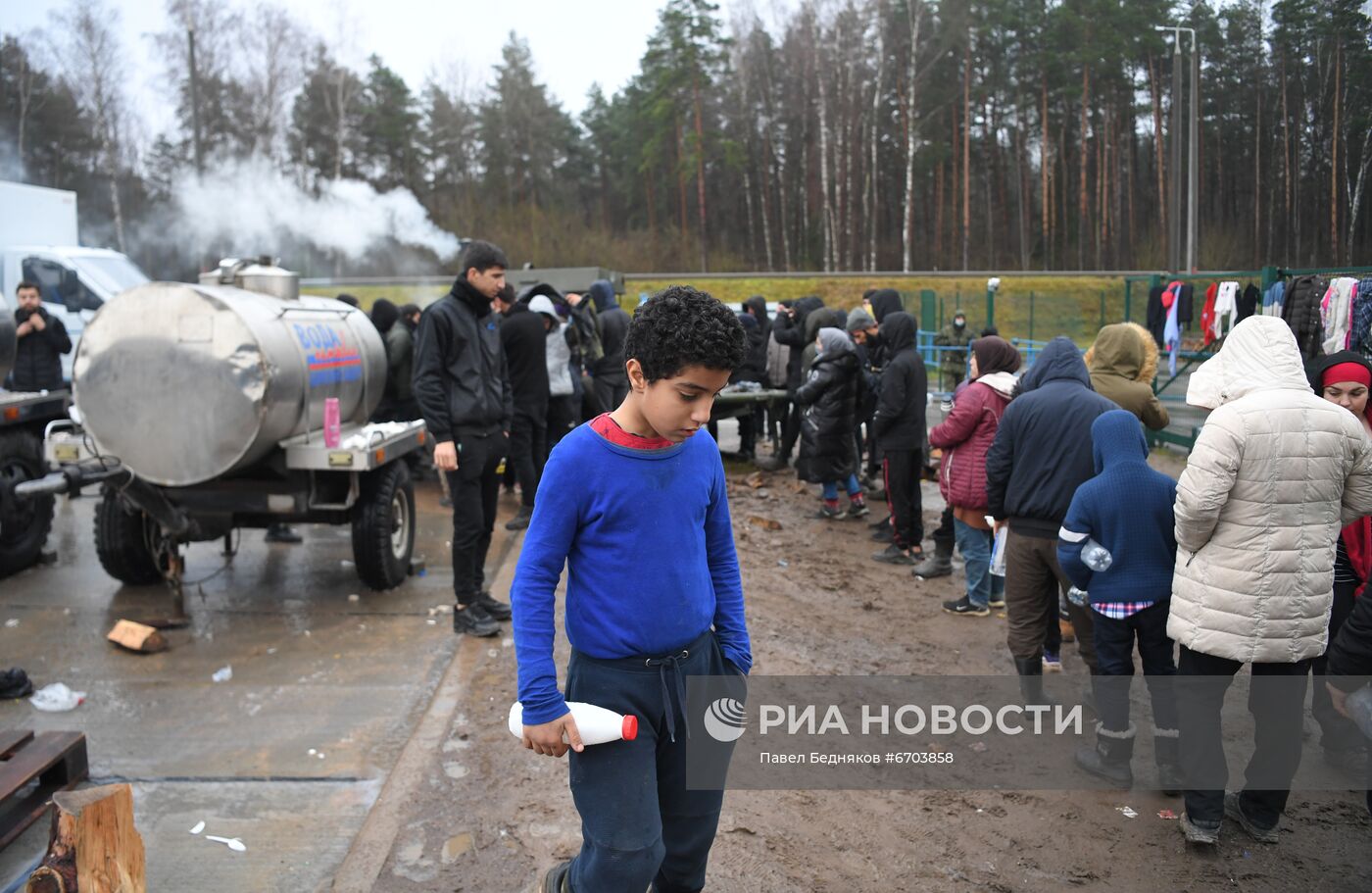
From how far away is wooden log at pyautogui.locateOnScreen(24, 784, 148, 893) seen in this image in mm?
2504

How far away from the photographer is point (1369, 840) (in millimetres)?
3488

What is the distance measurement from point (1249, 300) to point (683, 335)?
944 centimetres

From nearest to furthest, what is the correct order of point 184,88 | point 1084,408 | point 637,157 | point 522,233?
point 1084,408
point 184,88
point 522,233
point 637,157

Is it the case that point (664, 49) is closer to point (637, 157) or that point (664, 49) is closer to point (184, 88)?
point (637, 157)

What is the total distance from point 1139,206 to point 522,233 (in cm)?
2204

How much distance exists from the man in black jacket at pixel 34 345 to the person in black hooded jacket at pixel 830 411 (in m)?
7.02

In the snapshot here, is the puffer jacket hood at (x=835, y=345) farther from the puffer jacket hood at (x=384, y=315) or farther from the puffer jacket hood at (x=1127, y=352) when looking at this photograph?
the puffer jacket hood at (x=384, y=315)

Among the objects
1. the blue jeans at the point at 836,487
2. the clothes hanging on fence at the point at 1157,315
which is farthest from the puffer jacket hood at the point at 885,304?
the clothes hanging on fence at the point at 1157,315

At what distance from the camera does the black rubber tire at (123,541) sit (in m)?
Result: 6.47

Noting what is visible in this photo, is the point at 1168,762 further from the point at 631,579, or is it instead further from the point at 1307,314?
the point at 1307,314

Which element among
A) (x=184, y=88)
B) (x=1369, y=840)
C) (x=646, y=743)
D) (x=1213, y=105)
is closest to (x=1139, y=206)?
(x=1213, y=105)

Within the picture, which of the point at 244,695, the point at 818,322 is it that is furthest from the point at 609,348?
the point at 244,695

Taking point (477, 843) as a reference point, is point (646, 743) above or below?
above

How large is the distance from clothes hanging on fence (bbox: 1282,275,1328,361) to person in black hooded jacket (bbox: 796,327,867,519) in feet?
10.5
